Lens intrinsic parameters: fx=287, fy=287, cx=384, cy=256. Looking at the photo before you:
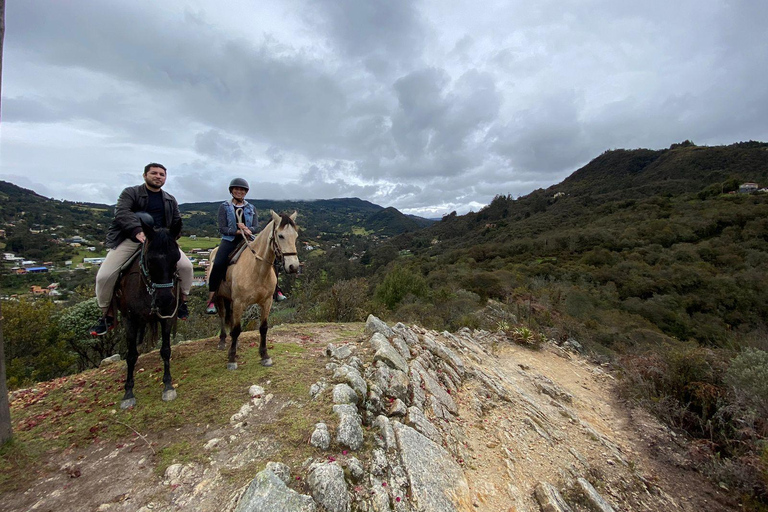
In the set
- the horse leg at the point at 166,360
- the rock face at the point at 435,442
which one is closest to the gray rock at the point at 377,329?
the rock face at the point at 435,442

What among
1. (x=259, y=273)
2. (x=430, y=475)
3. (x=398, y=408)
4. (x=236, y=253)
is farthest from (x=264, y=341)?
(x=430, y=475)

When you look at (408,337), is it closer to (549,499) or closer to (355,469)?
(549,499)

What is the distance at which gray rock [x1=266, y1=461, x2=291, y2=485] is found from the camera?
2668mm

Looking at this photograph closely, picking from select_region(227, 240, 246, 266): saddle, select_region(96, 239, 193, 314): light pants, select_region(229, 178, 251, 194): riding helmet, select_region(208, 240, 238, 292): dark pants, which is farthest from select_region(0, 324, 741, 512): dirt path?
select_region(229, 178, 251, 194): riding helmet

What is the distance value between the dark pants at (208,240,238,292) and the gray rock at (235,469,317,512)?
13.0 ft

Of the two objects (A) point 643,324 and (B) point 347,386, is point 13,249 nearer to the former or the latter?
(B) point 347,386

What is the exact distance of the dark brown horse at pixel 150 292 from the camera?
146 inches

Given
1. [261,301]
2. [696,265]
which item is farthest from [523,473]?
[696,265]

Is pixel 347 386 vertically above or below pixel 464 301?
above

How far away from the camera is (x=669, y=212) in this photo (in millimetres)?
50594

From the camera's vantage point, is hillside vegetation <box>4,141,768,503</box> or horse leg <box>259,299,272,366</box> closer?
horse leg <box>259,299,272,366</box>

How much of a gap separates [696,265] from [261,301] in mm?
44164

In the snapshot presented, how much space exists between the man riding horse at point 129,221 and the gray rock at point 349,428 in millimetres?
3238

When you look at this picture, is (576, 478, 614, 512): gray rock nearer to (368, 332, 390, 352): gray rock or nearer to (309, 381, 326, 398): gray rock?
(368, 332, 390, 352): gray rock
